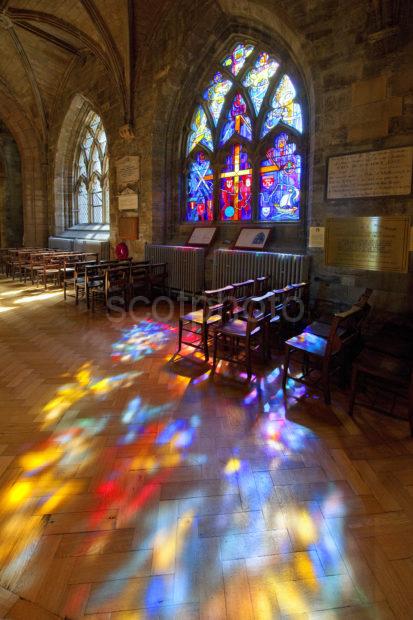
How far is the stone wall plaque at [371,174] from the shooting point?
4.40 metres

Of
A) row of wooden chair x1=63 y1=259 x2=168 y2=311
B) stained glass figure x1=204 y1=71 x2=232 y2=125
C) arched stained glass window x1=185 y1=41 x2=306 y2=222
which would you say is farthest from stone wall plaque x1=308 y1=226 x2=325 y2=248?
stained glass figure x1=204 y1=71 x2=232 y2=125

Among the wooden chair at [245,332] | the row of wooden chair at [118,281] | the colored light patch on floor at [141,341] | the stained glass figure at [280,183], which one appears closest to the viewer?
the wooden chair at [245,332]

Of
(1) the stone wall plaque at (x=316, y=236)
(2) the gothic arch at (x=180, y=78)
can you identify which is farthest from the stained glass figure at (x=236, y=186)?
(1) the stone wall plaque at (x=316, y=236)

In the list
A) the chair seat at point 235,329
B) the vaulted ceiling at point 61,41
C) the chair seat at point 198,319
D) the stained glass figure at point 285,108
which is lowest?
the chair seat at point 235,329

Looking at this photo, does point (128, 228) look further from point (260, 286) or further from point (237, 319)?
point (237, 319)

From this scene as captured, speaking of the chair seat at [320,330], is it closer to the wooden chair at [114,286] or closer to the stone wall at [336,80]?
the stone wall at [336,80]

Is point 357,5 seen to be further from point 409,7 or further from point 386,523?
point 386,523

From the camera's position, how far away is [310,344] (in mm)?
3373

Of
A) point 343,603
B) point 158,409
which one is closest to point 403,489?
point 343,603

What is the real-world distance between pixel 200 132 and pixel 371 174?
15.2 ft

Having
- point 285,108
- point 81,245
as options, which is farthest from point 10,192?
point 285,108

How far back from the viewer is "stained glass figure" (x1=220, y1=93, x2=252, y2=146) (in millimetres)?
7215

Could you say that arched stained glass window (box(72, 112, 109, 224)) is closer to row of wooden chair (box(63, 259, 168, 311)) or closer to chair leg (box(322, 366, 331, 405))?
row of wooden chair (box(63, 259, 168, 311))

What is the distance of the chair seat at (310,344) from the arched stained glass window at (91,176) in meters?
9.53
